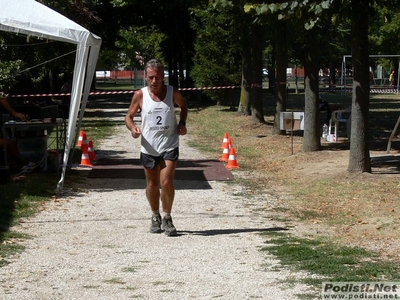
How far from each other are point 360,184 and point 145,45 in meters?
59.9

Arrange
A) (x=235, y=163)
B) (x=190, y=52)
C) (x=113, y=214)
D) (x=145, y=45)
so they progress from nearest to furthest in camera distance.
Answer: (x=113, y=214) < (x=235, y=163) < (x=190, y=52) < (x=145, y=45)

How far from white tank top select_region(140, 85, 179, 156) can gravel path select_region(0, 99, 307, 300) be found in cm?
96

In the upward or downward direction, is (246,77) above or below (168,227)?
above

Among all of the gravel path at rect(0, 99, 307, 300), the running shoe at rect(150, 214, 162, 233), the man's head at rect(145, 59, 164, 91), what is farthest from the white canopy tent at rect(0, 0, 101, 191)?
the man's head at rect(145, 59, 164, 91)

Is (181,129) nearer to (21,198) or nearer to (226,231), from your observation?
(226,231)

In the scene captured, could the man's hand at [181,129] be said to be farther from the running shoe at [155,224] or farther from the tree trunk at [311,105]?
the tree trunk at [311,105]

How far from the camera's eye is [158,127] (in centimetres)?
919

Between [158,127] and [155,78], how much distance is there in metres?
0.52

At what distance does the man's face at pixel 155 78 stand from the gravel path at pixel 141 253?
161 cm

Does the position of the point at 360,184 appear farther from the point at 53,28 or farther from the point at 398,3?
the point at 53,28

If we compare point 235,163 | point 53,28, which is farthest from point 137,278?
point 235,163

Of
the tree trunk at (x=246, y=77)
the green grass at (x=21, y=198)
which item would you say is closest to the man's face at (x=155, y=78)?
the green grass at (x=21, y=198)

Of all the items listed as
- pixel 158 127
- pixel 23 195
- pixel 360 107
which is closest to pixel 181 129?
pixel 158 127

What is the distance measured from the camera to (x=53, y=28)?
12508 mm
